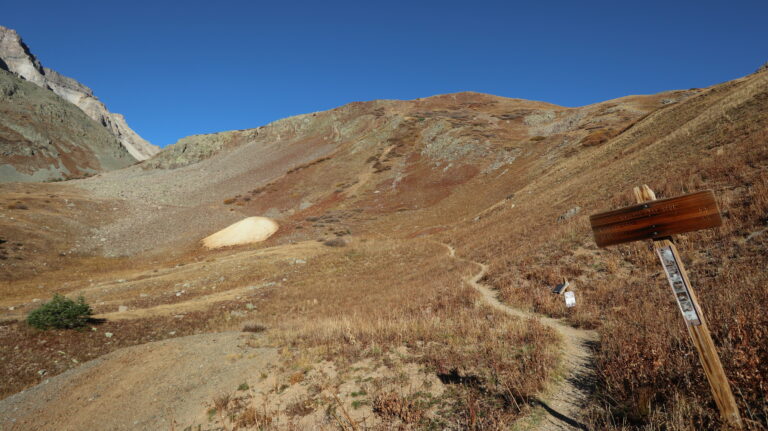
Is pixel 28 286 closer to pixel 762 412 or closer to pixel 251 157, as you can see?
pixel 762 412

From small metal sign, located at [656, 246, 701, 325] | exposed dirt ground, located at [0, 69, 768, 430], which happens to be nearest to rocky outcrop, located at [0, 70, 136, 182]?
exposed dirt ground, located at [0, 69, 768, 430]

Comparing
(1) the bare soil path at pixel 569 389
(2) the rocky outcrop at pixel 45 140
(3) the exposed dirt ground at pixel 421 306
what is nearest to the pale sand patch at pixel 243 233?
(3) the exposed dirt ground at pixel 421 306

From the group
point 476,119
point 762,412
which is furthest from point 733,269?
point 476,119

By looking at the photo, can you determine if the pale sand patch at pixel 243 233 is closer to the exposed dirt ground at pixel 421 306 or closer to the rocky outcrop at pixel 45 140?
the exposed dirt ground at pixel 421 306

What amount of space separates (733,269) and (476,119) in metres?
71.2

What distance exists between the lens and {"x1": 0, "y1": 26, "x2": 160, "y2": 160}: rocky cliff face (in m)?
146

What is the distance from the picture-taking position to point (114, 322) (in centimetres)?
1421

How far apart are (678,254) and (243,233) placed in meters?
42.1

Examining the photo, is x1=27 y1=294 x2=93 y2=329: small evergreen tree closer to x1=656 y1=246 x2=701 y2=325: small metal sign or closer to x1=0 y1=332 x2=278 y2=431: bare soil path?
x1=0 y1=332 x2=278 y2=431: bare soil path

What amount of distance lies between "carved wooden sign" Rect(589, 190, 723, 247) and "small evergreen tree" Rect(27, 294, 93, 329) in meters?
17.5

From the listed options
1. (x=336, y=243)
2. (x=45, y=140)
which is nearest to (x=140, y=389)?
(x=336, y=243)

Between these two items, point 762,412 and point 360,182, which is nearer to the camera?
point 762,412

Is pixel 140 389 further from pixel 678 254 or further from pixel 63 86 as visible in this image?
pixel 63 86

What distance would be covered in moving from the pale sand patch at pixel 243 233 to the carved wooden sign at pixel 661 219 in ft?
130
